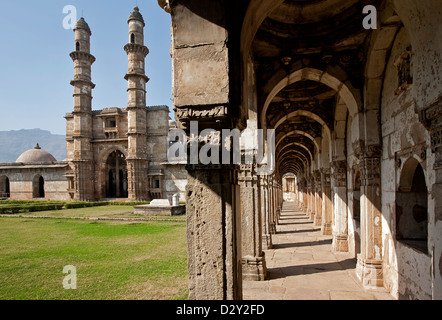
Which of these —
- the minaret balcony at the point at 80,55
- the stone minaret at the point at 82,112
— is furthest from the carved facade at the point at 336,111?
the minaret balcony at the point at 80,55

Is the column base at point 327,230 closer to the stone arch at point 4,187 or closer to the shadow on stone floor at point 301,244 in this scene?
the shadow on stone floor at point 301,244

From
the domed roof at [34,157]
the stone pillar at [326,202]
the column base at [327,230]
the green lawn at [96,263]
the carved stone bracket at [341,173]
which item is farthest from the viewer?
the domed roof at [34,157]

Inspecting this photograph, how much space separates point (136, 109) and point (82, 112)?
270 inches

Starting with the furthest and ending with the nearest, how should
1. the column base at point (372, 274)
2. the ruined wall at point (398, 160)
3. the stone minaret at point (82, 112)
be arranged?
the stone minaret at point (82, 112) < the column base at point (372, 274) < the ruined wall at point (398, 160)

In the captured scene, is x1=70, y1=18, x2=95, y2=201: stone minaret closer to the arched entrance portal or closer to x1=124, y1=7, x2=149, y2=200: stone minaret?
the arched entrance portal

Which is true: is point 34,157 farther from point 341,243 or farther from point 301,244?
point 341,243

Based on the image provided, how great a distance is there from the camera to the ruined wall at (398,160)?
463 cm

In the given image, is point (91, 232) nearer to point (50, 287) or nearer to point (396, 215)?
point (50, 287)

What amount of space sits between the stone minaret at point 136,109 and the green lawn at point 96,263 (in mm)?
19077

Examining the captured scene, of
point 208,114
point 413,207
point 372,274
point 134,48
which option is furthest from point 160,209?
point 134,48

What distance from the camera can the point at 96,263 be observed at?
8141 millimetres

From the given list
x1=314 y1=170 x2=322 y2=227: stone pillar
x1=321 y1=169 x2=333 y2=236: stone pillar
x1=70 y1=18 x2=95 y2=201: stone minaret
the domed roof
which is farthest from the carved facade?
the domed roof

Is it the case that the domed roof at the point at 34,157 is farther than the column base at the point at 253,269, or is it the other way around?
the domed roof at the point at 34,157

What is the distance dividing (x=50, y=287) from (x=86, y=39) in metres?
34.8
